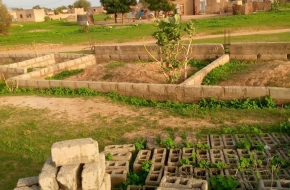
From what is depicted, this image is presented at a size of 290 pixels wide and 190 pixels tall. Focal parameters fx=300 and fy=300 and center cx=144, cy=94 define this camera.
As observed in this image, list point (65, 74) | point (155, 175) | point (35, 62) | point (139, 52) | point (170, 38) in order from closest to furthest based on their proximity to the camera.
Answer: point (155, 175) → point (170, 38) → point (65, 74) → point (139, 52) → point (35, 62)

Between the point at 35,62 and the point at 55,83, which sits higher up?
the point at 35,62

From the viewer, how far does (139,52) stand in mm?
13711

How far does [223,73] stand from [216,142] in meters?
4.77

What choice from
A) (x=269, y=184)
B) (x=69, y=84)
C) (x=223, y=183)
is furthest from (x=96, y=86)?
(x=269, y=184)

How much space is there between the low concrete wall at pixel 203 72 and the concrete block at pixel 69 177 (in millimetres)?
5196

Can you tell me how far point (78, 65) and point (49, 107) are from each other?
541 centimetres

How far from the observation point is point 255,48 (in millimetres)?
11523

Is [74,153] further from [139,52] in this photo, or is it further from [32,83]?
[139,52]

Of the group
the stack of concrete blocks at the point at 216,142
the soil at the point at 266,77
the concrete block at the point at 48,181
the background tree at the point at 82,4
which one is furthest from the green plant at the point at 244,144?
the background tree at the point at 82,4

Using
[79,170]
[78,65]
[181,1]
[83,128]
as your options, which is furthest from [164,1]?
[79,170]

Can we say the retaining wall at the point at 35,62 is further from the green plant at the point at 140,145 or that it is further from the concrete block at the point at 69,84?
the green plant at the point at 140,145

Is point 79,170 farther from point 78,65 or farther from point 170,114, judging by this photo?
point 78,65

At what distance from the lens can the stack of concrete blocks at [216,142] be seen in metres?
5.33

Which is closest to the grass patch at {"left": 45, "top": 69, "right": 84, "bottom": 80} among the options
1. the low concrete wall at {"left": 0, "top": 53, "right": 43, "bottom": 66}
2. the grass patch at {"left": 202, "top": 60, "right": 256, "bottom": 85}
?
the low concrete wall at {"left": 0, "top": 53, "right": 43, "bottom": 66}
